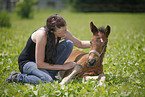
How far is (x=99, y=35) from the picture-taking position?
371 cm

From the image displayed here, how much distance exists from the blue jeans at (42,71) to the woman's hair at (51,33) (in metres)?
0.30

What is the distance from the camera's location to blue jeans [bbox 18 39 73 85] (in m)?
3.86

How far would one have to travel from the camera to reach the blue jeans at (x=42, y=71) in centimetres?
386

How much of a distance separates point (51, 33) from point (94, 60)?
115 centimetres

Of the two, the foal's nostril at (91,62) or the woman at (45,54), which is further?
the woman at (45,54)

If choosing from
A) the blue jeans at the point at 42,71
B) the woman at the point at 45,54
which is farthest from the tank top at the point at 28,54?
the blue jeans at the point at 42,71

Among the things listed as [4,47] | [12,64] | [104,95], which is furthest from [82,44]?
[4,47]

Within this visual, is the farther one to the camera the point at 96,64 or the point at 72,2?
the point at 72,2

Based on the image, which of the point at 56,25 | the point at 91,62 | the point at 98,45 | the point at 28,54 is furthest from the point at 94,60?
the point at 28,54

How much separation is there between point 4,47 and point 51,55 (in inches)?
170

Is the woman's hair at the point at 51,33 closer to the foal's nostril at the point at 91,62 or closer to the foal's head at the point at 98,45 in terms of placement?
the foal's head at the point at 98,45

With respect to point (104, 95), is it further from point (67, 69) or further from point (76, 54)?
point (76, 54)

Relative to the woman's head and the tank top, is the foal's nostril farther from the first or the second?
the tank top

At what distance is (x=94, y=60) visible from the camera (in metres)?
3.70
